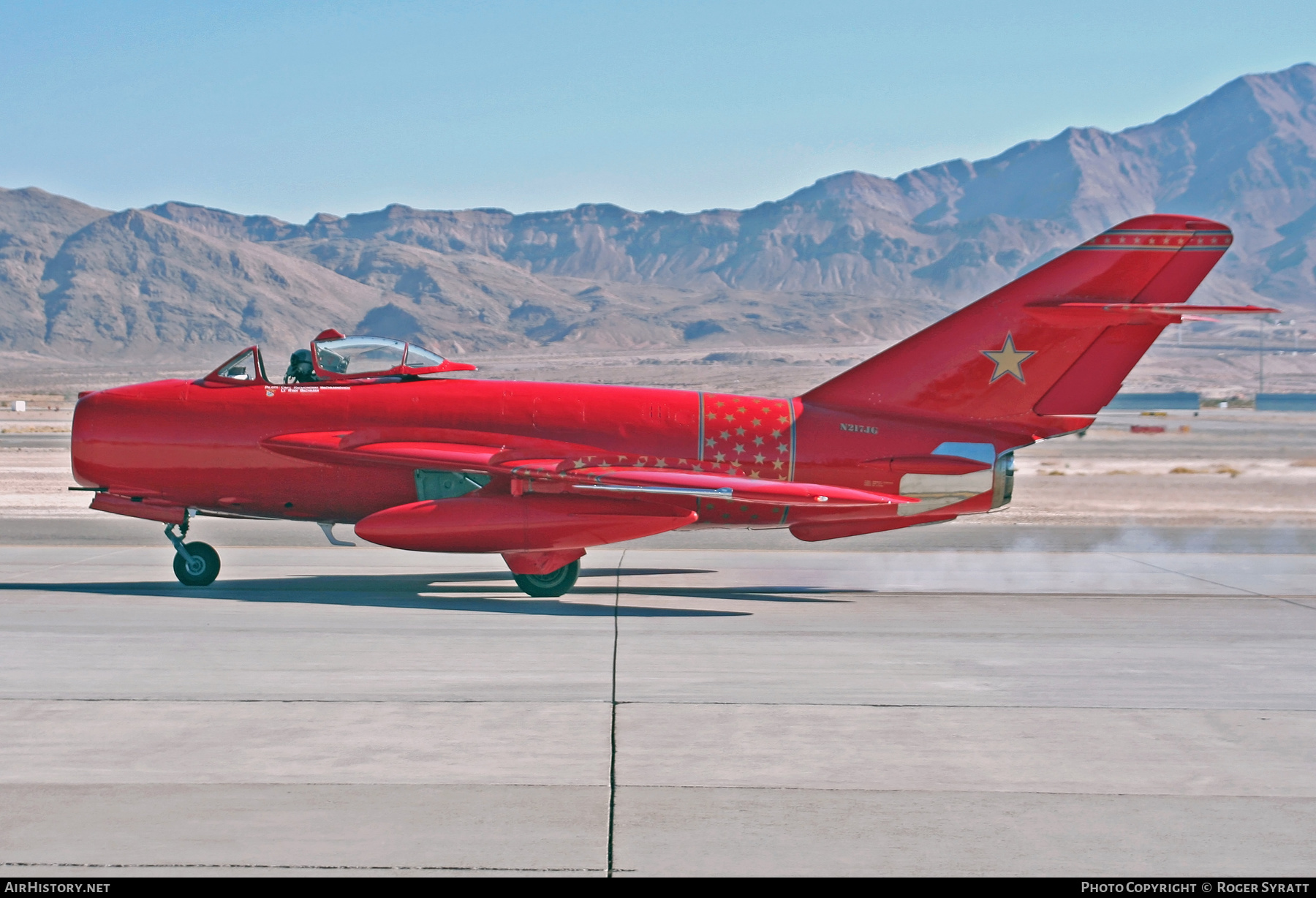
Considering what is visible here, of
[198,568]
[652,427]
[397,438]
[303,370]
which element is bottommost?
[198,568]

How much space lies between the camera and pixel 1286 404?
117 m

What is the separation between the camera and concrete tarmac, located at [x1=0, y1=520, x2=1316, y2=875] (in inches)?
259

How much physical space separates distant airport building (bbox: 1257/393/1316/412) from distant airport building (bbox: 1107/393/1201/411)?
5.66 m

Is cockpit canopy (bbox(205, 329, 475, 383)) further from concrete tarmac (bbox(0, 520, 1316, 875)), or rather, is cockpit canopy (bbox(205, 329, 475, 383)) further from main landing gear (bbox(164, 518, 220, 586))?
concrete tarmac (bbox(0, 520, 1316, 875))

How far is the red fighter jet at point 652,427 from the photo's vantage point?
14953 millimetres

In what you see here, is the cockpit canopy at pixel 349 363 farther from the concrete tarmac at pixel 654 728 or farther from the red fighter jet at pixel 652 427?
the concrete tarmac at pixel 654 728

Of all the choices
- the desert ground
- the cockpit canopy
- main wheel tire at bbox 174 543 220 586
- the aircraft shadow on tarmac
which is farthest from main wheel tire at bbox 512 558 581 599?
main wheel tire at bbox 174 543 220 586

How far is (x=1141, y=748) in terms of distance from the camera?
27.7ft

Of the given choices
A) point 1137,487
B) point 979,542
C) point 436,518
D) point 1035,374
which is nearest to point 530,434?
point 436,518

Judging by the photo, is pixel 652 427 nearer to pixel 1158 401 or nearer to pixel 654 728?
pixel 654 728

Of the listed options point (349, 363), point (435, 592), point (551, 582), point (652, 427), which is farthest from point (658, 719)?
point (349, 363)

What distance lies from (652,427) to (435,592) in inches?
132

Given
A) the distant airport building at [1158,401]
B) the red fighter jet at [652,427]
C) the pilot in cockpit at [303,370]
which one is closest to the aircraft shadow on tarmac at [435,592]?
the red fighter jet at [652,427]

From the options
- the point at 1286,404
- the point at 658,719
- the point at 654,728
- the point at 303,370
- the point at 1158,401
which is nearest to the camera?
the point at 654,728
